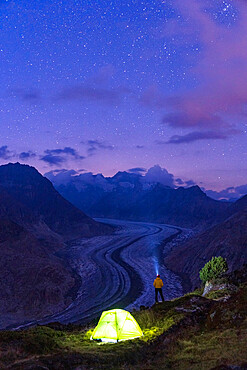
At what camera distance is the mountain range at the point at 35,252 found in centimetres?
4462

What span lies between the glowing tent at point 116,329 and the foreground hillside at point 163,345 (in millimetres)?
631

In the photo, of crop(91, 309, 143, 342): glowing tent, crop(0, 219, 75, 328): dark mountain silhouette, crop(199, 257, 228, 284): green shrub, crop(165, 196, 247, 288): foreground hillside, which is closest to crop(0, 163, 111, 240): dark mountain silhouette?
crop(0, 219, 75, 328): dark mountain silhouette

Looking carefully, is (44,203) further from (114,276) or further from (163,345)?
(163,345)

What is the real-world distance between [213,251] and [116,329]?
49.0 m

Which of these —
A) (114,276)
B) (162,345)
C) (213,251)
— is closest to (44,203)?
(114,276)

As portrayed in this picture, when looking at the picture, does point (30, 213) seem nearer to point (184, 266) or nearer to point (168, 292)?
point (184, 266)

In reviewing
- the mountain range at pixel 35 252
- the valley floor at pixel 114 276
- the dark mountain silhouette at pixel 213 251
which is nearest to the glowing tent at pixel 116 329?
the valley floor at pixel 114 276

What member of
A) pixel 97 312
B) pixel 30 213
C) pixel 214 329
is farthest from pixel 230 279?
pixel 30 213

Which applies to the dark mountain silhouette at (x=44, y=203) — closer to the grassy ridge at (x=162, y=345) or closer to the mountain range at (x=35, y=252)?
the mountain range at (x=35, y=252)

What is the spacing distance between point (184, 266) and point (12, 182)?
111 meters

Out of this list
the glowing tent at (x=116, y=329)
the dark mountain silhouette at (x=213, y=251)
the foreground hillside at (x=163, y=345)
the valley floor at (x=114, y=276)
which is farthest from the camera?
the dark mountain silhouette at (x=213, y=251)

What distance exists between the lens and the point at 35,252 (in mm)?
69250

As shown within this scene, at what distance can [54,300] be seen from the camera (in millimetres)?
45344

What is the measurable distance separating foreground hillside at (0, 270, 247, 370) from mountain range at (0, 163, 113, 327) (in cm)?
2948
